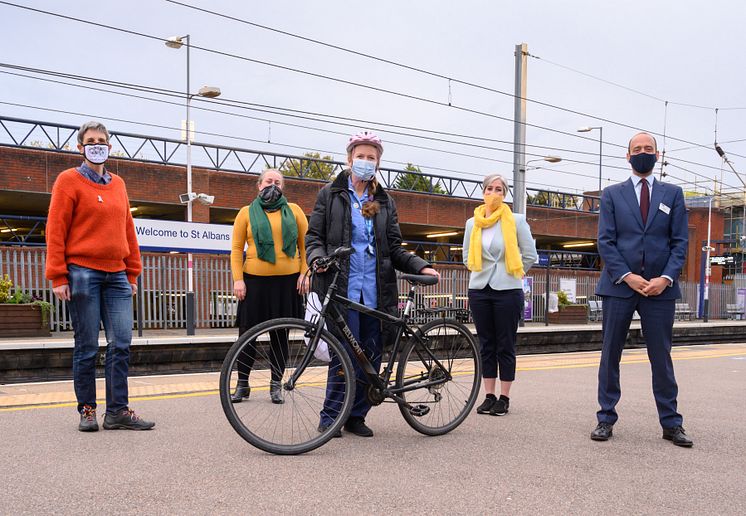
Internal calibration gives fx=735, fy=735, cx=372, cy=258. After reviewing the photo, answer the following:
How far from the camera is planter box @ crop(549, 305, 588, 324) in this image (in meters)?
24.0

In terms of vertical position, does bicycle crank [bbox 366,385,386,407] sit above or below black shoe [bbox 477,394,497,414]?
above

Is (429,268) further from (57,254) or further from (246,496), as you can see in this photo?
(57,254)

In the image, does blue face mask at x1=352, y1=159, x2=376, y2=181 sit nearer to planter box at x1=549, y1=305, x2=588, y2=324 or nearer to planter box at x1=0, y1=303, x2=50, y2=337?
planter box at x1=0, y1=303, x2=50, y2=337

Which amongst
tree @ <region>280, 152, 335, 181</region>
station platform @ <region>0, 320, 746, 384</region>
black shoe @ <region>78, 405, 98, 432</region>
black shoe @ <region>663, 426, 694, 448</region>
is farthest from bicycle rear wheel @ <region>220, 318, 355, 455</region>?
tree @ <region>280, 152, 335, 181</region>

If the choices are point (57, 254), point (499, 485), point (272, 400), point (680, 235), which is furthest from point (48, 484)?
point (680, 235)

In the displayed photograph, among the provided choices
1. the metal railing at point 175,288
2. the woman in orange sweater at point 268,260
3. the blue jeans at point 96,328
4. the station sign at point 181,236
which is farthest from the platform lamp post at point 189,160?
the blue jeans at point 96,328

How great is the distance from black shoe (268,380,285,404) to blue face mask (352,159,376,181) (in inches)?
56.2

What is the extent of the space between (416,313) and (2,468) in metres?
2.53

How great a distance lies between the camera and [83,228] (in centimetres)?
476

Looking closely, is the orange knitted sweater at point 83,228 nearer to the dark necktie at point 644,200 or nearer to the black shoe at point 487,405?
the black shoe at point 487,405

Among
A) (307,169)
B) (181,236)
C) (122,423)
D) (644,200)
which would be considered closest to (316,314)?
(122,423)

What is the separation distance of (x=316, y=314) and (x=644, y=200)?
2.30m

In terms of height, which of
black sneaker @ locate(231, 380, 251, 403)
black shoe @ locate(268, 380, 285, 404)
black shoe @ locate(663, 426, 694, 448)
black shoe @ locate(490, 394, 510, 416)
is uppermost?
black sneaker @ locate(231, 380, 251, 403)

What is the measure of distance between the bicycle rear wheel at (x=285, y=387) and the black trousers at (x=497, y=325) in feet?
5.34
